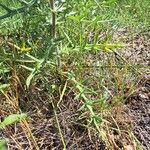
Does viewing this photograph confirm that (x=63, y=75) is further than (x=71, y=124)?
Yes

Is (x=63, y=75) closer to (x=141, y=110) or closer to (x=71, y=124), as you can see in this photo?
(x=71, y=124)

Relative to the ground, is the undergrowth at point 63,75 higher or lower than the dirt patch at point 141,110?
higher

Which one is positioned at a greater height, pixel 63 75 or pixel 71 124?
pixel 63 75

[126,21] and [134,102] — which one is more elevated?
[126,21]

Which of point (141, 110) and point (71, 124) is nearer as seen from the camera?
point (71, 124)

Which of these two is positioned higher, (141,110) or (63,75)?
(63,75)

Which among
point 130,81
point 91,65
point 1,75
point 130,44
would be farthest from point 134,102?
point 1,75

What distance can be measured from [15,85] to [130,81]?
24.3 inches

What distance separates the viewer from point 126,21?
9.96 ft

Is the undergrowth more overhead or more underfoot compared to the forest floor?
more overhead

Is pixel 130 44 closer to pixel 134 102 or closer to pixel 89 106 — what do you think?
pixel 134 102

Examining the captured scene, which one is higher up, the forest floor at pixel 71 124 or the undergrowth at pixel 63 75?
the undergrowth at pixel 63 75

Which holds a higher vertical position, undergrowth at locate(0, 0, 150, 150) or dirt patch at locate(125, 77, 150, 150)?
undergrowth at locate(0, 0, 150, 150)

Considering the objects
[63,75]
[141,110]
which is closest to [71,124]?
[63,75]
